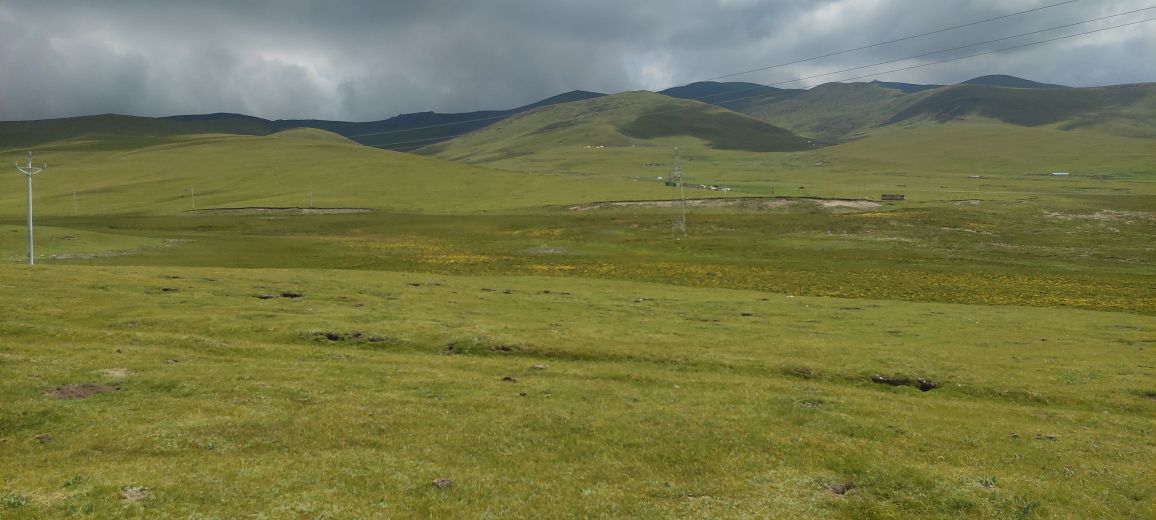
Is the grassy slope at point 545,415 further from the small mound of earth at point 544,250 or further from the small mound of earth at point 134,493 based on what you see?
the small mound of earth at point 544,250

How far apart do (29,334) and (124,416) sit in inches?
633

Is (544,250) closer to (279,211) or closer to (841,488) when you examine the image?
(841,488)

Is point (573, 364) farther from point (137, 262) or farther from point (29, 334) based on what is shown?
point (137, 262)

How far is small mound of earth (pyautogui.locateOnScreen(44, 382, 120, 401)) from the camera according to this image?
945 inches

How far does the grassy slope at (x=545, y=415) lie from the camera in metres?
18.6

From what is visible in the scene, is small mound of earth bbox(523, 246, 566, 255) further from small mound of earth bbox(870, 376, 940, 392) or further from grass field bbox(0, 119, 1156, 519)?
small mound of earth bbox(870, 376, 940, 392)

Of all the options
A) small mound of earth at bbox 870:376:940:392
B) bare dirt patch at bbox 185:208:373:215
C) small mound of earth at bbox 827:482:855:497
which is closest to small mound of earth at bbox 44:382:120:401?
small mound of earth at bbox 827:482:855:497

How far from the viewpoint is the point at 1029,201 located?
15012 cm

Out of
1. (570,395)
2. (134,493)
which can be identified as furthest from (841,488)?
(134,493)

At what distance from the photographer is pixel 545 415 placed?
25719 millimetres

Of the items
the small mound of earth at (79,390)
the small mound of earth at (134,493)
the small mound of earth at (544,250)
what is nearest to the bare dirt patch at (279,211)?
the small mound of earth at (544,250)

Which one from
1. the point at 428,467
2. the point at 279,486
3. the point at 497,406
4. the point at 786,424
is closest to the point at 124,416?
the point at 279,486

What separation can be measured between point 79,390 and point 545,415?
1832 cm

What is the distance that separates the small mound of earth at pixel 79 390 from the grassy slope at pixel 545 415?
475mm
